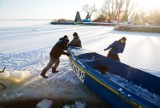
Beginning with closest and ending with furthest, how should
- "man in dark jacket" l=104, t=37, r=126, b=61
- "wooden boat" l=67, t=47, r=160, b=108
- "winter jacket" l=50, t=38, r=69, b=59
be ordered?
"wooden boat" l=67, t=47, r=160, b=108 < "winter jacket" l=50, t=38, r=69, b=59 < "man in dark jacket" l=104, t=37, r=126, b=61

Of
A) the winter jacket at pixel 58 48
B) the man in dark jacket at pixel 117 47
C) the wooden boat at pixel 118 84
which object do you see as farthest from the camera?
the man in dark jacket at pixel 117 47

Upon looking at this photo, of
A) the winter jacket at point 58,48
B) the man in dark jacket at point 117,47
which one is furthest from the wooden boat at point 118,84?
the man in dark jacket at point 117,47

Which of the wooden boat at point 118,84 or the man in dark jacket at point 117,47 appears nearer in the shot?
the wooden boat at point 118,84

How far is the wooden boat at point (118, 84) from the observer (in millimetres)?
3656

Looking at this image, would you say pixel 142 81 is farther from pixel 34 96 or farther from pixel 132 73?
pixel 34 96

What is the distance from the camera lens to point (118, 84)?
4.07m

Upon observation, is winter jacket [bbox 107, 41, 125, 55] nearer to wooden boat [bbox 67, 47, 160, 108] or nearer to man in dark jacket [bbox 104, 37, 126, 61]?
man in dark jacket [bbox 104, 37, 126, 61]

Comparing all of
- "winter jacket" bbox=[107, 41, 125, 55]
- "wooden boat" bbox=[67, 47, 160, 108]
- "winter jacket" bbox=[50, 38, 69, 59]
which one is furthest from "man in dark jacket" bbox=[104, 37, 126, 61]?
"winter jacket" bbox=[50, 38, 69, 59]

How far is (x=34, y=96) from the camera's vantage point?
4.97 meters

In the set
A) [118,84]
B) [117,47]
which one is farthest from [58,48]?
[118,84]

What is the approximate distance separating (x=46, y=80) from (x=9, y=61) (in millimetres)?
2751

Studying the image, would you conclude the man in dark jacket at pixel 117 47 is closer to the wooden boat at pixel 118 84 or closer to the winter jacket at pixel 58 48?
the wooden boat at pixel 118 84

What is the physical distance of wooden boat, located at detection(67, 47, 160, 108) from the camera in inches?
144

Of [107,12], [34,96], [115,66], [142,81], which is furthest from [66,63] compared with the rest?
[107,12]
